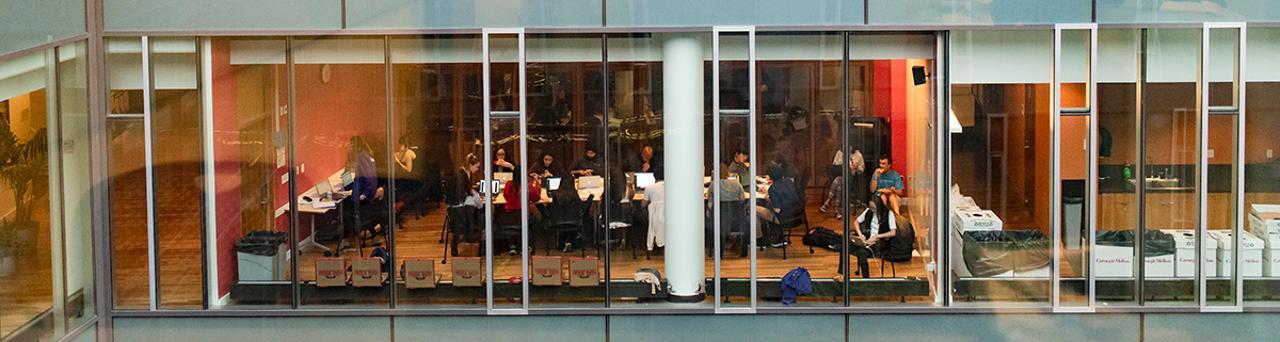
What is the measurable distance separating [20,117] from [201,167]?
2.11 m

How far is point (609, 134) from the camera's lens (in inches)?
628

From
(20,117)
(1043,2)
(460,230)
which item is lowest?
(460,230)

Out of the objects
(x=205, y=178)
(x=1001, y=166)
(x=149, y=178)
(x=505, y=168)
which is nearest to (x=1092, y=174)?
(x=1001, y=166)

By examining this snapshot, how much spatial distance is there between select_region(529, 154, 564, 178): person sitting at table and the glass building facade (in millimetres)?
24

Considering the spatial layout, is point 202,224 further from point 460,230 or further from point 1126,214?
point 1126,214

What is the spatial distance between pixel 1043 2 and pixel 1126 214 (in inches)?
84.7

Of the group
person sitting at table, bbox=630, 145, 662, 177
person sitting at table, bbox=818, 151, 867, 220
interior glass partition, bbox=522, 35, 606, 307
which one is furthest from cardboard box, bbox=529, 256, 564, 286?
person sitting at table, bbox=818, 151, 867, 220

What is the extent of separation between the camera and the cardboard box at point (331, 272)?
53.6 ft

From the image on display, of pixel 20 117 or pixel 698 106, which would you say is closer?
pixel 20 117

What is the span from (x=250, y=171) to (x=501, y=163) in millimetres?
2324

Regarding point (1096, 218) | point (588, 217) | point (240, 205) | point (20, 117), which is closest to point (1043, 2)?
point (1096, 218)

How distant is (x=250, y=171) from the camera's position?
52.9 ft

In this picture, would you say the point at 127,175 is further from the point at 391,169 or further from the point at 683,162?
the point at 683,162

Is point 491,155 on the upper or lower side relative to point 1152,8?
lower
